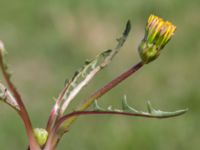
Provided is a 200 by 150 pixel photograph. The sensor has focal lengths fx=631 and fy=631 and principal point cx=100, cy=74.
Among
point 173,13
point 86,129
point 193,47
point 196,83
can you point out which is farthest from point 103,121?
point 173,13

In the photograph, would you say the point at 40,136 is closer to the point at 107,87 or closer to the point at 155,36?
the point at 107,87

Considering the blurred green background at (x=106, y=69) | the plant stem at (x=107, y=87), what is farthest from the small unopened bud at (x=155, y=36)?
the blurred green background at (x=106, y=69)

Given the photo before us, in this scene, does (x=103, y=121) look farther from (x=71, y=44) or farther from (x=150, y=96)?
(x=71, y=44)

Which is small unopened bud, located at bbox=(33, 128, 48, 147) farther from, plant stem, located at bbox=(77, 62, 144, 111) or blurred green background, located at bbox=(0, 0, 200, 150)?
blurred green background, located at bbox=(0, 0, 200, 150)

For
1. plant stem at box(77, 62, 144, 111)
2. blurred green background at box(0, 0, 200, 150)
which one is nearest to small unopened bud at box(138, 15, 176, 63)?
plant stem at box(77, 62, 144, 111)

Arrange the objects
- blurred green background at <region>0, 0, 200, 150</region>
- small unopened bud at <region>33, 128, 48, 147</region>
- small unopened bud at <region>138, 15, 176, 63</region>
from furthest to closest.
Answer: blurred green background at <region>0, 0, 200, 150</region> → small unopened bud at <region>138, 15, 176, 63</region> → small unopened bud at <region>33, 128, 48, 147</region>

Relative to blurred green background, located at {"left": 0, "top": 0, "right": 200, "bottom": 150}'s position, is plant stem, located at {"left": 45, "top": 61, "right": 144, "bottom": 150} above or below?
above
